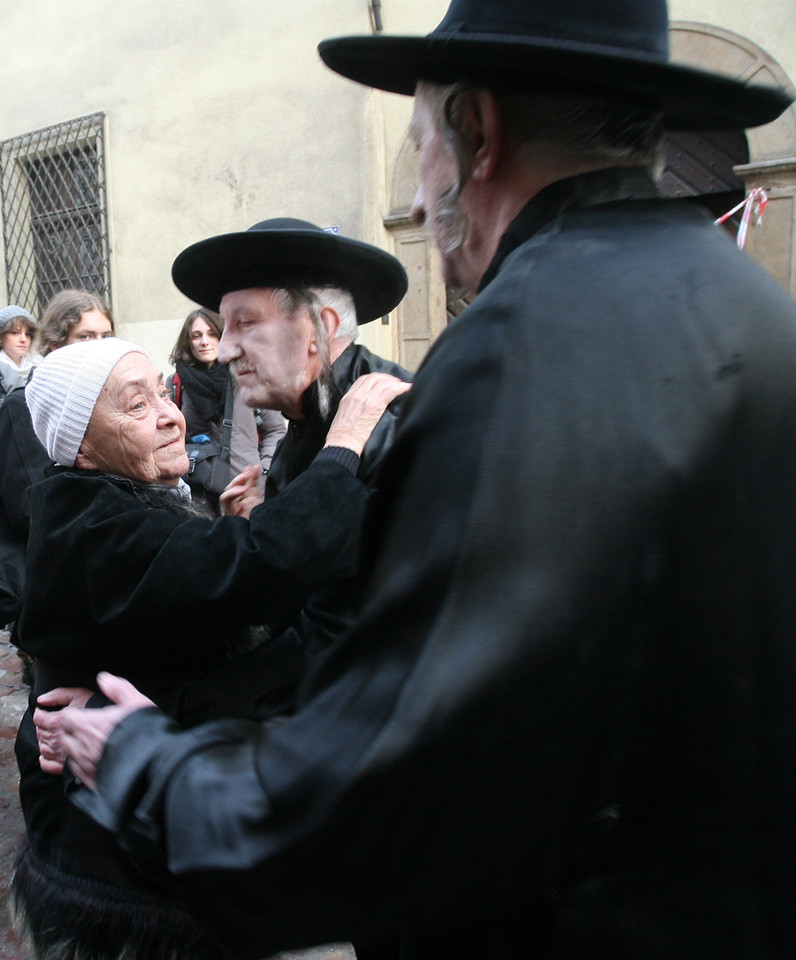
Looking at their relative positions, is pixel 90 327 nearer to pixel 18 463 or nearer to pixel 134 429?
pixel 18 463

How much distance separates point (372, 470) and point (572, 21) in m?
1.10

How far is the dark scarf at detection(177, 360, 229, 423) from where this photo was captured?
453 centimetres

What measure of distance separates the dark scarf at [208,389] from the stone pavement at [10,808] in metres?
1.75

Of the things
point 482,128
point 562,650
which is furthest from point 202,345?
point 562,650

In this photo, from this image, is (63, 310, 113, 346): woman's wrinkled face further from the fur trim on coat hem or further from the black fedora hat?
the fur trim on coat hem

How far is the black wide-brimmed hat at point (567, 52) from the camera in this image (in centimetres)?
76

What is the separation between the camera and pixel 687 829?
69cm

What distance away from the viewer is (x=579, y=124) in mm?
817

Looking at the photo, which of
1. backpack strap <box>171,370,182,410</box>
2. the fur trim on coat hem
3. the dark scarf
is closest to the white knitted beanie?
the fur trim on coat hem

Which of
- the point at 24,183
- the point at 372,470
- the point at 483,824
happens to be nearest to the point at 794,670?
the point at 483,824

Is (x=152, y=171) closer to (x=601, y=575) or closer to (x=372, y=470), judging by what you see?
(x=372, y=470)

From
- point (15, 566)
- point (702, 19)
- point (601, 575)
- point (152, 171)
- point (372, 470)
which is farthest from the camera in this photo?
point (152, 171)

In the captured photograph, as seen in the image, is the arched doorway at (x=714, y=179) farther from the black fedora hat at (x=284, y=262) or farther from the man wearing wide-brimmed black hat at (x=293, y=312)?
the man wearing wide-brimmed black hat at (x=293, y=312)

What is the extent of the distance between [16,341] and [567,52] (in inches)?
176
